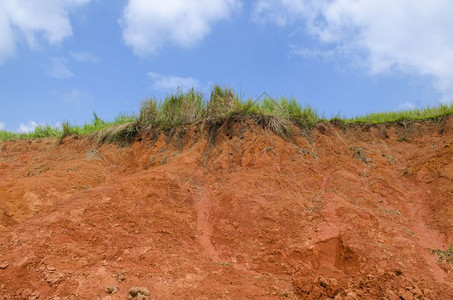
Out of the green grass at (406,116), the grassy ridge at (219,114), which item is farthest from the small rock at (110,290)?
the green grass at (406,116)

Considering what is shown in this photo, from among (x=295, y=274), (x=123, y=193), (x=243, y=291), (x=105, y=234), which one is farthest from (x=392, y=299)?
(x=123, y=193)

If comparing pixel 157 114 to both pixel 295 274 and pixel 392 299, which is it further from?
pixel 392 299

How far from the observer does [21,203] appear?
5023 mm

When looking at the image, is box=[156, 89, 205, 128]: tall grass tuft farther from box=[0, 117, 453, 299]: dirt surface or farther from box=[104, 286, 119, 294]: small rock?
box=[104, 286, 119, 294]: small rock

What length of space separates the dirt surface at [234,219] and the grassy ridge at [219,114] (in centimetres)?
32

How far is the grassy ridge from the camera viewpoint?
6949mm

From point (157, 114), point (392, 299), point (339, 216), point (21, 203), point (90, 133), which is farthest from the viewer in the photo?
point (90, 133)

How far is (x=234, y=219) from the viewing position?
4.80 metres

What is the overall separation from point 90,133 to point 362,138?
6953 millimetres

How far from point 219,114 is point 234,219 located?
2.91 m

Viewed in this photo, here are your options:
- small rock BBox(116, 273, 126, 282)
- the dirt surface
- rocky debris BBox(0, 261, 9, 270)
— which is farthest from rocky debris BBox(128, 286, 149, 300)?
rocky debris BBox(0, 261, 9, 270)

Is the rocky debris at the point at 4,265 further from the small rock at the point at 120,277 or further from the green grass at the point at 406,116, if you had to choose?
the green grass at the point at 406,116

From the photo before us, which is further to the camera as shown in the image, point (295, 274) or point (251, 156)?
point (251, 156)

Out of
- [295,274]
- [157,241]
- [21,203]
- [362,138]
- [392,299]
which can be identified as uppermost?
[362,138]
